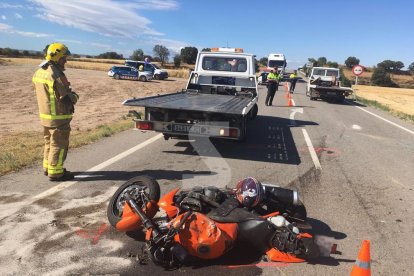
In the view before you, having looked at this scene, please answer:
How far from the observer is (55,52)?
5.62 metres

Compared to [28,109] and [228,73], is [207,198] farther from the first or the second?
[28,109]

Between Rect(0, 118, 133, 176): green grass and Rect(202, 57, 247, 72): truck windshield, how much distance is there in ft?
9.88

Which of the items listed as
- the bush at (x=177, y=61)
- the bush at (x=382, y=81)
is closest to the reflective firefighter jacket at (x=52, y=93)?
the bush at (x=177, y=61)

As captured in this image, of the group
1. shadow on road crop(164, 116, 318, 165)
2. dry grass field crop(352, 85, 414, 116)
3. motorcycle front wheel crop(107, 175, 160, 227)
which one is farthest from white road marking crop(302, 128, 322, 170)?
dry grass field crop(352, 85, 414, 116)

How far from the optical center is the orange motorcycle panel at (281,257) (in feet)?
12.4

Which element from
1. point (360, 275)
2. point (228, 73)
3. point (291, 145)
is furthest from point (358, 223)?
point (228, 73)

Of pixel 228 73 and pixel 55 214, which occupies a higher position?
pixel 228 73

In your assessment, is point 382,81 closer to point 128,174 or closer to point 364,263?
point 128,174

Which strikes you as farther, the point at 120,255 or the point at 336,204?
the point at 336,204

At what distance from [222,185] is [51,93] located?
2.82 meters

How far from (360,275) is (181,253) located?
58.7 inches

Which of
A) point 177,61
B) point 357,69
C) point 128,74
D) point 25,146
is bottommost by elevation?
point 25,146

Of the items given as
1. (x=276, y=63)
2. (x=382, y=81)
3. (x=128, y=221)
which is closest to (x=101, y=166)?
(x=128, y=221)

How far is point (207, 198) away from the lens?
3988mm
